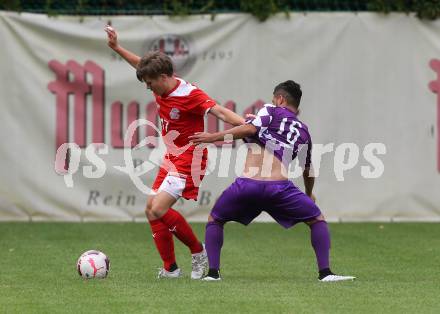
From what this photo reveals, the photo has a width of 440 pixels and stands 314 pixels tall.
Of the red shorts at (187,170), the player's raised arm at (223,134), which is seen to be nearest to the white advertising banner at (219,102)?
the red shorts at (187,170)

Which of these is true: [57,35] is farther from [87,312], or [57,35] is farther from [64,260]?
[87,312]

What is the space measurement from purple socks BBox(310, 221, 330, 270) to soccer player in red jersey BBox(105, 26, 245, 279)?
38.0 inches

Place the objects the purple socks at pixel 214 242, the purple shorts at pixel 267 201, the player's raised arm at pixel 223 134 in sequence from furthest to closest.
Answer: the purple socks at pixel 214 242 < the purple shorts at pixel 267 201 < the player's raised arm at pixel 223 134

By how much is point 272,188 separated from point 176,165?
928 millimetres

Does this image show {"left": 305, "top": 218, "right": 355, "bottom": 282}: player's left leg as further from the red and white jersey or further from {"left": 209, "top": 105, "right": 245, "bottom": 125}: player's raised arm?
the red and white jersey

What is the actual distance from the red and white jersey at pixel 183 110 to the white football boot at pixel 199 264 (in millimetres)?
860

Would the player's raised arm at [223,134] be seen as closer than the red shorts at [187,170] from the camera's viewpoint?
Yes

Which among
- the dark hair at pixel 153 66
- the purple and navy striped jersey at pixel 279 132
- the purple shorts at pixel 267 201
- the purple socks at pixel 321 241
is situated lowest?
the purple socks at pixel 321 241

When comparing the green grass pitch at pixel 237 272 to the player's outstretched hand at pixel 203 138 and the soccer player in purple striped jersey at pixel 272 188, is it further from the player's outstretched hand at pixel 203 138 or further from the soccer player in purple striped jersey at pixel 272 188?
the player's outstretched hand at pixel 203 138

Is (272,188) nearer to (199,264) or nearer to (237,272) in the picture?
(199,264)

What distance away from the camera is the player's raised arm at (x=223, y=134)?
8.67 meters

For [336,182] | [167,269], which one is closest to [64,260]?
[167,269]

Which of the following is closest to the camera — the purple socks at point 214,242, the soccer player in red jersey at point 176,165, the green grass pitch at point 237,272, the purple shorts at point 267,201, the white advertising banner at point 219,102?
the green grass pitch at point 237,272

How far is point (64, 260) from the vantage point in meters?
10.9
